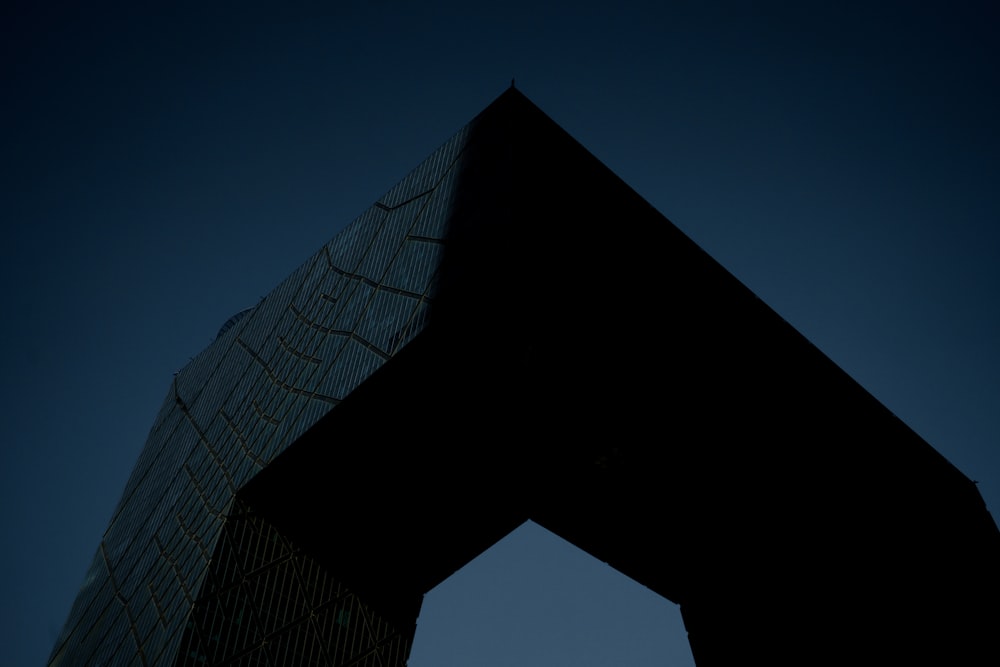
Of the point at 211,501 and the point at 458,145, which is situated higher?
the point at 458,145

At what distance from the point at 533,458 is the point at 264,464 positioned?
314 inches

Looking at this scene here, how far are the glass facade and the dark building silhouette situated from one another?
11cm

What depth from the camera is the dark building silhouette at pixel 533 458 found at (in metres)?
22.7

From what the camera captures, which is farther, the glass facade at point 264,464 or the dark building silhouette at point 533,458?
the glass facade at point 264,464

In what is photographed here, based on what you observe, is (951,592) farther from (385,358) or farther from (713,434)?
(385,358)

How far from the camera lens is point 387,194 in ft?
99.6

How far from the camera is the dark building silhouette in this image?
74.6 ft

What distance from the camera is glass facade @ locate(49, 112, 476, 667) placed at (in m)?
23.8

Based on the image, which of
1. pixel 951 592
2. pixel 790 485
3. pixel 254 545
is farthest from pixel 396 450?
pixel 951 592

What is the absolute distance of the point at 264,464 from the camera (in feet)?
82.3

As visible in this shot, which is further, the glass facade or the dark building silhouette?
the glass facade

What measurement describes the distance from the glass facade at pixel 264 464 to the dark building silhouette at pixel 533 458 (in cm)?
11

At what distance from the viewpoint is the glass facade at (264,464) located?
23.8 m

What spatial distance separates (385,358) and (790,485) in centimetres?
1435
